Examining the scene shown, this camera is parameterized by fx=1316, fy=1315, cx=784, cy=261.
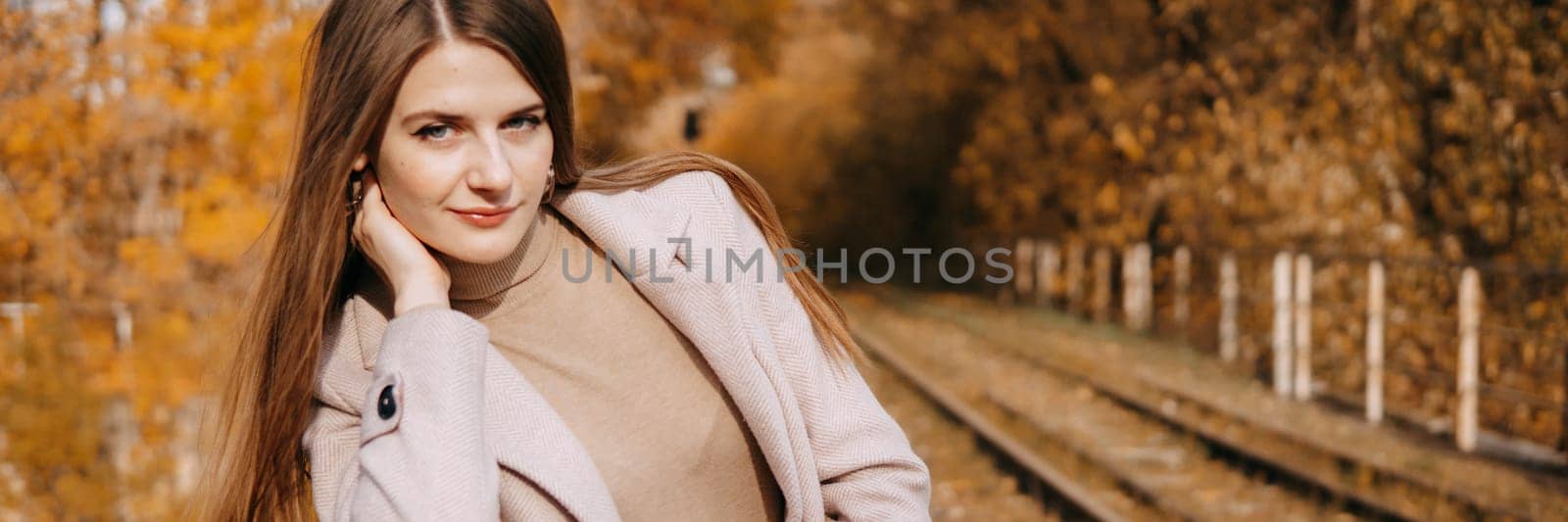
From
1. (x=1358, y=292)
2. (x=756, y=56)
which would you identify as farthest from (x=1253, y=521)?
(x=756, y=56)

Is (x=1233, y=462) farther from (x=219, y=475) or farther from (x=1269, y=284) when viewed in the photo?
(x=219, y=475)

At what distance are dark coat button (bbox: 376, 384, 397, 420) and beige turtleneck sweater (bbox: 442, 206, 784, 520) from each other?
219mm

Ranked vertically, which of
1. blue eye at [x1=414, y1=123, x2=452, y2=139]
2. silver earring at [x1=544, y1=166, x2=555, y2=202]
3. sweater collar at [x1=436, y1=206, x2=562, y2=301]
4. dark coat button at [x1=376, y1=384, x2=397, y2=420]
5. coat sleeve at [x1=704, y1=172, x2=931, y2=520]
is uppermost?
blue eye at [x1=414, y1=123, x2=452, y2=139]

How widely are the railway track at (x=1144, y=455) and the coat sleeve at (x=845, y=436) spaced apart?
16.1 feet

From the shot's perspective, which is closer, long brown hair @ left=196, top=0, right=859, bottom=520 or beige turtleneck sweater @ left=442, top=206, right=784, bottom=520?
long brown hair @ left=196, top=0, right=859, bottom=520

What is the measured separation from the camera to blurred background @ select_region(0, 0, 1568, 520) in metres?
6.25

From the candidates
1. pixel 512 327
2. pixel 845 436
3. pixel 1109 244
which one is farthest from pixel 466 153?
pixel 1109 244

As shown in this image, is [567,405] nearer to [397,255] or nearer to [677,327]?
[677,327]

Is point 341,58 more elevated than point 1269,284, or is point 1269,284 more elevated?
point 341,58

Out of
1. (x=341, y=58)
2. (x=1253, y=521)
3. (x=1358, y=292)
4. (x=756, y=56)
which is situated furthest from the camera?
(x=756, y=56)

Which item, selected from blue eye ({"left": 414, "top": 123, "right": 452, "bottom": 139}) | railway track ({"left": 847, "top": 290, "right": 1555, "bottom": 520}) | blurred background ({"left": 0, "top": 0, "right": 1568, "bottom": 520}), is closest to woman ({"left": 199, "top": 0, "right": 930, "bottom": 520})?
blue eye ({"left": 414, "top": 123, "right": 452, "bottom": 139})

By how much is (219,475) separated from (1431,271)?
32.1ft

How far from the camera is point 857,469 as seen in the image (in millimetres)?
1808

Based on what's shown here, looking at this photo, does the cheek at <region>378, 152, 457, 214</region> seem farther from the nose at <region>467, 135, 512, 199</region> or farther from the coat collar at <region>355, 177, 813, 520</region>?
the coat collar at <region>355, 177, 813, 520</region>
